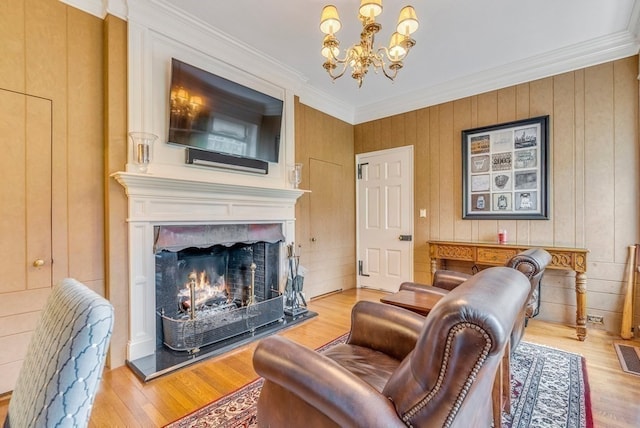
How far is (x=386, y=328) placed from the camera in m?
1.65

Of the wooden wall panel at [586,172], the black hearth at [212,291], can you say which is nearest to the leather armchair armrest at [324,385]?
the black hearth at [212,291]

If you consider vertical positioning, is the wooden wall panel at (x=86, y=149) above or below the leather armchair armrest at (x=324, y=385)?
above

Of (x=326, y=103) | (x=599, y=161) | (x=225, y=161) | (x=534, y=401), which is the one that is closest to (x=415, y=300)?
(x=534, y=401)

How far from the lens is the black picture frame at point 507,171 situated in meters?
3.29

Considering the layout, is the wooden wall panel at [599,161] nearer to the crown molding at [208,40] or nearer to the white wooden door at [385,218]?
the white wooden door at [385,218]

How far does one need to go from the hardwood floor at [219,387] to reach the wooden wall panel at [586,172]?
1.66ft

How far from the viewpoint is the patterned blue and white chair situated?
0.57 metres

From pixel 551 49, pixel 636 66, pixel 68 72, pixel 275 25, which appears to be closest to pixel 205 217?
pixel 68 72

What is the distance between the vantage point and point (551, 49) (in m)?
3.11

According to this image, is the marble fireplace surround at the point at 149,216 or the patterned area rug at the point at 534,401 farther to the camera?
the marble fireplace surround at the point at 149,216

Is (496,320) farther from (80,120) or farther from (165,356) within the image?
(80,120)

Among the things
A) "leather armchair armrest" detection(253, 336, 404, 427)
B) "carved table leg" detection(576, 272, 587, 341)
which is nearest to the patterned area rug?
"carved table leg" detection(576, 272, 587, 341)

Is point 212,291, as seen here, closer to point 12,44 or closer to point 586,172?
point 12,44

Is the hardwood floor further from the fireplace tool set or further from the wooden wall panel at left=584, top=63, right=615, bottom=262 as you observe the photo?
the wooden wall panel at left=584, top=63, right=615, bottom=262
